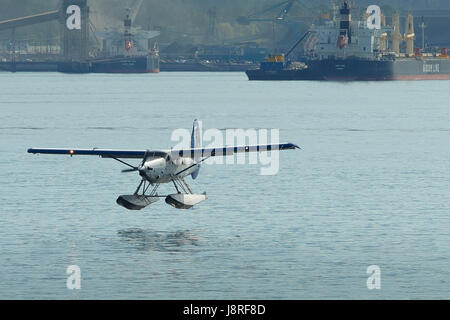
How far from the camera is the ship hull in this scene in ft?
578

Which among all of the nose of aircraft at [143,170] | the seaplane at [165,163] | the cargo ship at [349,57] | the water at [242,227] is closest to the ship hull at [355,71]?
the cargo ship at [349,57]

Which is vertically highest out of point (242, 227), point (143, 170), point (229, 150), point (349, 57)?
point (349, 57)

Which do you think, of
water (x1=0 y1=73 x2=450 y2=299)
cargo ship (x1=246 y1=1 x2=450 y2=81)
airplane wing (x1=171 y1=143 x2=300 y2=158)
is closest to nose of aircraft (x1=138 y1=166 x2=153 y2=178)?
water (x1=0 y1=73 x2=450 y2=299)

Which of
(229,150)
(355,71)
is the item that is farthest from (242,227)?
(355,71)

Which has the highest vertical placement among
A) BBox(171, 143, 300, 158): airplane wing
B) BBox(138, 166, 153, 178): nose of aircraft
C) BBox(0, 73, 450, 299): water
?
BBox(171, 143, 300, 158): airplane wing

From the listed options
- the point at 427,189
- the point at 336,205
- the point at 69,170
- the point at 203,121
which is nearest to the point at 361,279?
the point at 336,205

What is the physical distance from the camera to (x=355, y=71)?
176 metres

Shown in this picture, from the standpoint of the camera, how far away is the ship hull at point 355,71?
6934 inches

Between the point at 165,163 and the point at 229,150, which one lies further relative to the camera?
the point at 229,150

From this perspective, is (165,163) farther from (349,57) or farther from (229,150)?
(349,57)

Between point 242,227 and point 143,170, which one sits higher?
point 143,170

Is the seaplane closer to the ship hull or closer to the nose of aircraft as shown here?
the nose of aircraft
